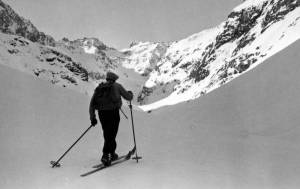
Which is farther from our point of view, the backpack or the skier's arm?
the skier's arm

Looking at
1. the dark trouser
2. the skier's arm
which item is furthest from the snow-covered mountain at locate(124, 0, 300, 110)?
the dark trouser

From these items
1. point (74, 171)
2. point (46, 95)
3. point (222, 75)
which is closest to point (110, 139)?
point (74, 171)

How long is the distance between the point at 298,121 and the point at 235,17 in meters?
192

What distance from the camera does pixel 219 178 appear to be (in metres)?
6.70

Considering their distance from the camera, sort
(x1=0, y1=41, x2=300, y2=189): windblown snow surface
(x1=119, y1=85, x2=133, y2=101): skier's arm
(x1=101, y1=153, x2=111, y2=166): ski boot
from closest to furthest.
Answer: (x1=0, y1=41, x2=300, y2=189): windblown snow surface
(x1=101, y1=153, x2=111, y2=166): ski boot
(x1=119, y1=85, x2=133, y2=101): skier's arm

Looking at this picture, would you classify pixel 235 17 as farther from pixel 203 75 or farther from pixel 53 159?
pixel 53 159

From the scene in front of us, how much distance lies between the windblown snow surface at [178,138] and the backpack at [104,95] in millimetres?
1255

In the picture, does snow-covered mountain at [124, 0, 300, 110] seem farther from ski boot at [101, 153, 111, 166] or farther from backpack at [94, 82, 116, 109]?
ski boot at [101, 153, 111, 166]

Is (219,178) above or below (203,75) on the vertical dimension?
below

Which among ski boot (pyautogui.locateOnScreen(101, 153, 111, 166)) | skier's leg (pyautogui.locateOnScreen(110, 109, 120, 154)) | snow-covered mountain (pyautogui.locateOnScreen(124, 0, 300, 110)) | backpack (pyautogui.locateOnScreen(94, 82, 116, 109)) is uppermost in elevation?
snow-covered mountain (pyautogui.locateOnScreen(124, 0, 300, 110))

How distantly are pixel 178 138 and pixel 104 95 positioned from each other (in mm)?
3800

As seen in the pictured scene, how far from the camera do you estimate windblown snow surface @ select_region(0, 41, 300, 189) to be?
652 centimetres

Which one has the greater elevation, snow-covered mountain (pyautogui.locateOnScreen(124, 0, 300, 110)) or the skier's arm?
snow-covered mountain (pyautogui.locateOnScreen(124, 0, 300, 110))

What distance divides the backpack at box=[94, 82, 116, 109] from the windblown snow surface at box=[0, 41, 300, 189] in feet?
4.12
